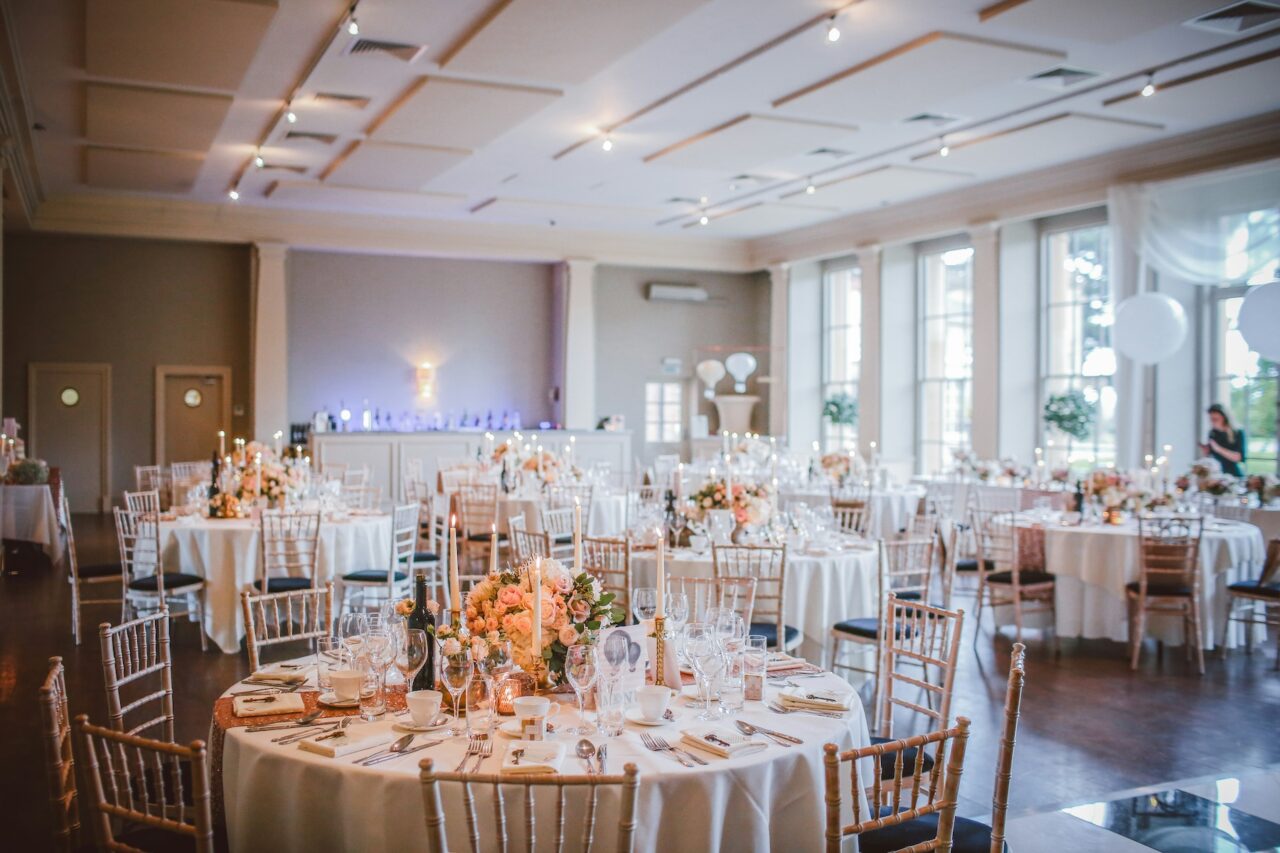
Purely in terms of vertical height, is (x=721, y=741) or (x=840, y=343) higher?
(x=840, y=343)

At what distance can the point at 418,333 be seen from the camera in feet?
54.4

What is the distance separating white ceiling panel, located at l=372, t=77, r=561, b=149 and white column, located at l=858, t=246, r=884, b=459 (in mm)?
6813

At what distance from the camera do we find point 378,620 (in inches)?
134

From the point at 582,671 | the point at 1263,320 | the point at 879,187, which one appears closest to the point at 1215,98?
the point at 1263,320

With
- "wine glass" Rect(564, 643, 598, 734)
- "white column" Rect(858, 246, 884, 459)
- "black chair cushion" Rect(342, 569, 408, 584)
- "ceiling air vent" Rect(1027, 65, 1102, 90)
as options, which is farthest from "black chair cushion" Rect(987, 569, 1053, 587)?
"white column" Rect(858, 246, 884, 459)

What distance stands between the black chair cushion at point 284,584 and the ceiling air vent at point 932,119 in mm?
6879

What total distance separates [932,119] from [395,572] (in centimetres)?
658

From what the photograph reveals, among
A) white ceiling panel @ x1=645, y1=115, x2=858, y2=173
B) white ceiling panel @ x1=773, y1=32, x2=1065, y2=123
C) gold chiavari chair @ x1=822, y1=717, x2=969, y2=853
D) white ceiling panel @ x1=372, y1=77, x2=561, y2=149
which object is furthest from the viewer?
white ceiling panel @ x1=645, y1=115, x2=858, y2=173

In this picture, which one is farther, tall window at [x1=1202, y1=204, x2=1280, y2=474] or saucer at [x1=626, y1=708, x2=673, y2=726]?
tall window at [x1=1202, y1=204, x2=1280, y2=474]

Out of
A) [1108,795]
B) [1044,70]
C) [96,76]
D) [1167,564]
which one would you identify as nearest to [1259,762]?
[1108,795]

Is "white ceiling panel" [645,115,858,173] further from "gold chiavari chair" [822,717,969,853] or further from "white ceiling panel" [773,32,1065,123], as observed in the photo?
"gold chiavari chair" [822,717,969,853]

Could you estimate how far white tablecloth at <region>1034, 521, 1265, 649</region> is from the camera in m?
7.53

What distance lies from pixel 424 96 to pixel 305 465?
3.35m

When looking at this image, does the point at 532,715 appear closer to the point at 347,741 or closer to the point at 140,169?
the point at 347,741
